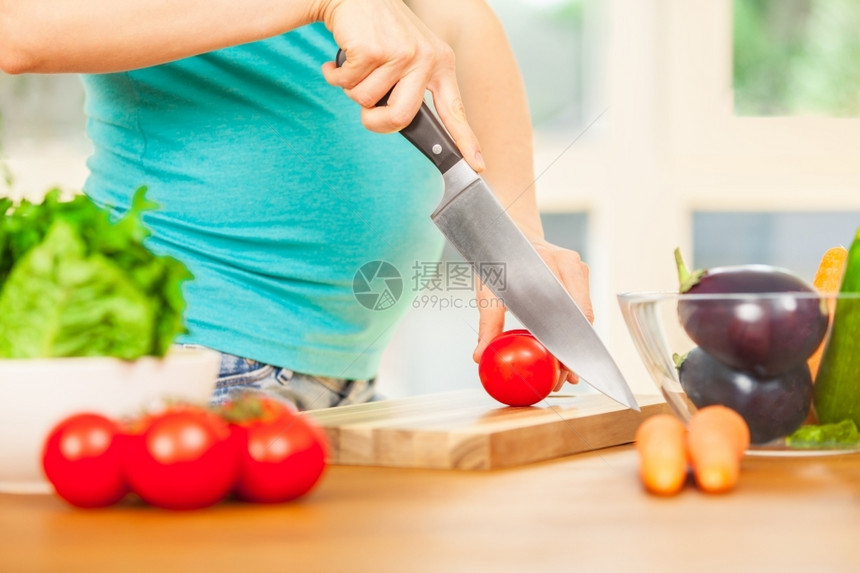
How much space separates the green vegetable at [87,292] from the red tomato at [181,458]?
7 cm

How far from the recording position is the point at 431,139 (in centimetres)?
106

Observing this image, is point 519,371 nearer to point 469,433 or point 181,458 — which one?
point 469,433

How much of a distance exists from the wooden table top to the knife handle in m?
0.41

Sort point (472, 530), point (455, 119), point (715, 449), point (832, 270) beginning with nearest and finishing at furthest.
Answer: point (472, 530), point (715, 449), point (832, 270), point (455, 119)

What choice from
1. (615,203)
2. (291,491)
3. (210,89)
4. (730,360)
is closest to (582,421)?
(730,360)

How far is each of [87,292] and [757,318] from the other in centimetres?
52

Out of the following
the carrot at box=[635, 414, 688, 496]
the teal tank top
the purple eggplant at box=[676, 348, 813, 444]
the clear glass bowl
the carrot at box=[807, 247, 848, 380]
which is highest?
the teal tank top

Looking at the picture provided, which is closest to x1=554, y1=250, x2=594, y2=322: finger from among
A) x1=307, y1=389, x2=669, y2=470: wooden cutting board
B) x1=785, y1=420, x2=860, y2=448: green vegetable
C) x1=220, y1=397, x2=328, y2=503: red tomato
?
x1=307, y1=389, x2=669, y2=470: wooden cutting board

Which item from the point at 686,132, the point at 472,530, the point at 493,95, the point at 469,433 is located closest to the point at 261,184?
the point at 493,95

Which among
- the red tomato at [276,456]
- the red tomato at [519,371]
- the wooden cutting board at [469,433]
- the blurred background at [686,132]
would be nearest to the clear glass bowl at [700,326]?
the wooden cutting board at [469,433]

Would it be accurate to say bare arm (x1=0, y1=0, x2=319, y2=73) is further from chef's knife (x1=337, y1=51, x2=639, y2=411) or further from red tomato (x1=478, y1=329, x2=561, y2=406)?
red tomato (x1=478, y1=329, x2=561, y2=406)

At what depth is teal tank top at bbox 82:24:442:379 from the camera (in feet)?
4.09

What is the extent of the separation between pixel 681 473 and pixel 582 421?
0.27 m

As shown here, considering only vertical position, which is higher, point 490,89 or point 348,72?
point 490,89
